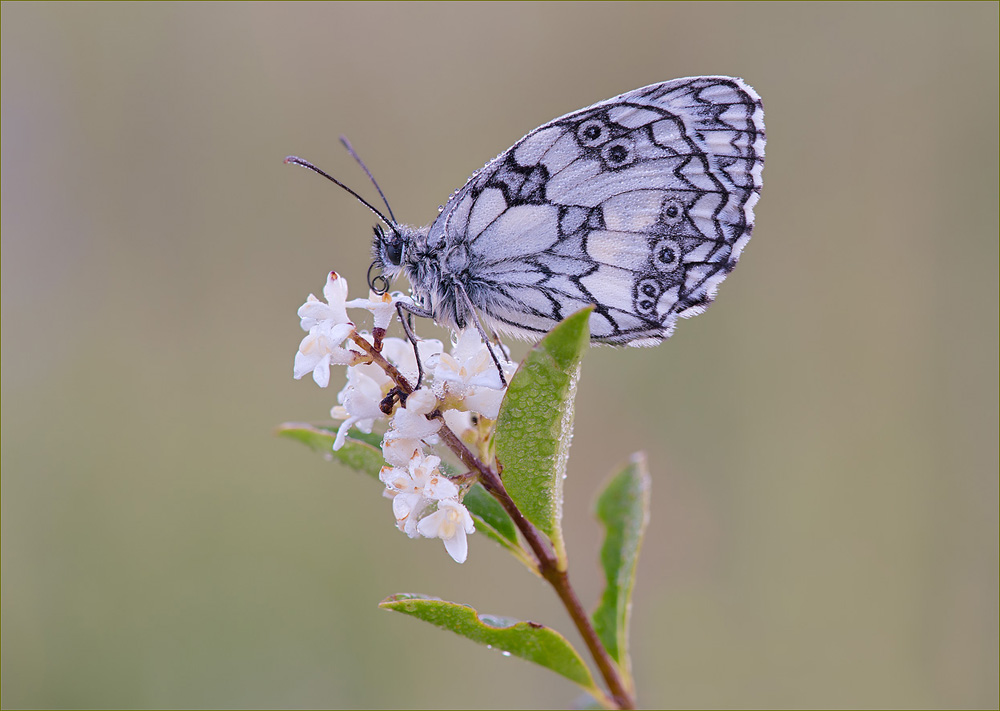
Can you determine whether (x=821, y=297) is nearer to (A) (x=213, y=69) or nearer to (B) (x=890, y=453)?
(B) (x=890, y=453)

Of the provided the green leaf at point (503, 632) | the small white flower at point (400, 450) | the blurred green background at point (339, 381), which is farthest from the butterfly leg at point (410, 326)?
the blurred green background at point (339, 381)

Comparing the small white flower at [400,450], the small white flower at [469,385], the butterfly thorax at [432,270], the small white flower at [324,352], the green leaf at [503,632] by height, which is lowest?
the green leaf at [503,632]

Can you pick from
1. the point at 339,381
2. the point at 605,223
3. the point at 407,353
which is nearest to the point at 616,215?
the point at 605,223

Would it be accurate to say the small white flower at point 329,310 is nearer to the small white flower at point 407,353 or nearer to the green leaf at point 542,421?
the small white flower at point 407,353

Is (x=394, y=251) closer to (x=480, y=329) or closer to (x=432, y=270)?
(x=432, y=270)

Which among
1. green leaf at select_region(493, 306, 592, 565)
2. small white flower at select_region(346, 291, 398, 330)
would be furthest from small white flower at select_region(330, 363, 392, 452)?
green leaf at select_region(493, 306, 592, 565)

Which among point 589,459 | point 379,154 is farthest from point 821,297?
point 379,154

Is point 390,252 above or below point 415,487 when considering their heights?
above
